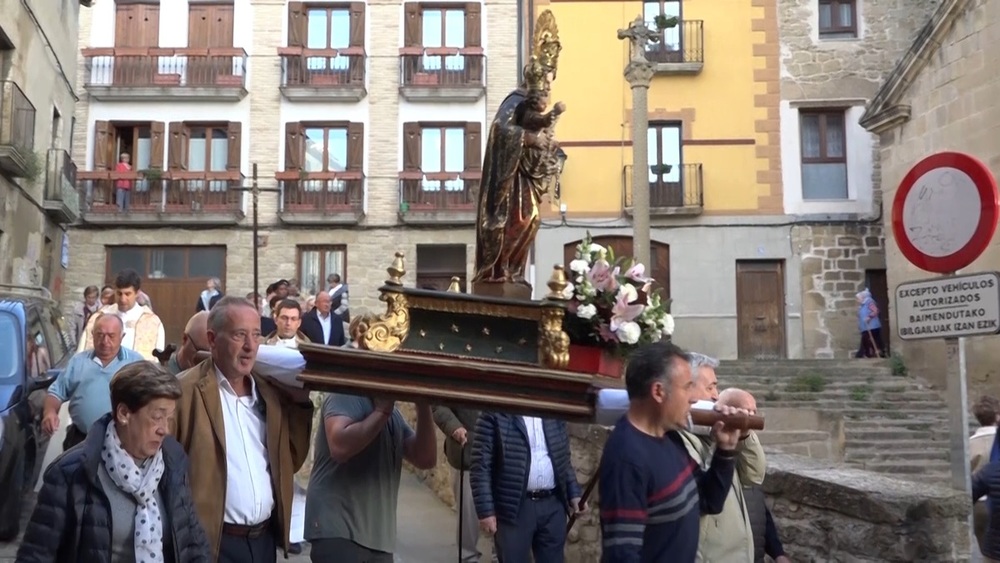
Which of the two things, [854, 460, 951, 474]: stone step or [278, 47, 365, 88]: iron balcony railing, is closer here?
[854, 460, 951, 474]: stone step

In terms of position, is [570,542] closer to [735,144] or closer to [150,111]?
[735,144]

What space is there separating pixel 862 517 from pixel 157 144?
21327 millimetres

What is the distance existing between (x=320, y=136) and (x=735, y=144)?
982cm

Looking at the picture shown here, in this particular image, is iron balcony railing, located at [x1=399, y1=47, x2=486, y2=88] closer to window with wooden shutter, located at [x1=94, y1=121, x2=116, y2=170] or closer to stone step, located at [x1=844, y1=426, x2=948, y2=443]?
window with wooden shutter, located at [x1=94, y1=121, x2=116, y2=170]

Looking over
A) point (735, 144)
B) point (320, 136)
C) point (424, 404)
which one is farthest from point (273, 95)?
point (424, 404)

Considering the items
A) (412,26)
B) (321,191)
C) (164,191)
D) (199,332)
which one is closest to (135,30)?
(164,191)

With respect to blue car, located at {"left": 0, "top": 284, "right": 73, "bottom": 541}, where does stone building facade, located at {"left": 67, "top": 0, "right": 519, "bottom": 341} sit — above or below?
above

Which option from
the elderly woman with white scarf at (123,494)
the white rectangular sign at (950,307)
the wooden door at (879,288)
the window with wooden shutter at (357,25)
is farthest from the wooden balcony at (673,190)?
the elderly woman with white scarf at (123,494)

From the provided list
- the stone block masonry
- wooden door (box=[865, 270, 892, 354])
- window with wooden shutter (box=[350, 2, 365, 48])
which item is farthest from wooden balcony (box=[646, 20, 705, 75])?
window with wooden shutter (box=[350, 2, 365, 48])

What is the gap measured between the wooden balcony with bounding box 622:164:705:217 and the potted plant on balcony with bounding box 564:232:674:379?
56.3 ft

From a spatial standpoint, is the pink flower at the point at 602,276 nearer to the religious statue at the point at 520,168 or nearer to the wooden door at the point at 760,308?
the religious statue at the point at 520,168

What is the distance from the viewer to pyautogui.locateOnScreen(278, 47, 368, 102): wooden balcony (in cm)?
2273

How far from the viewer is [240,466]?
11.0 feet

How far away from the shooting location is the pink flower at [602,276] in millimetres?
4391
